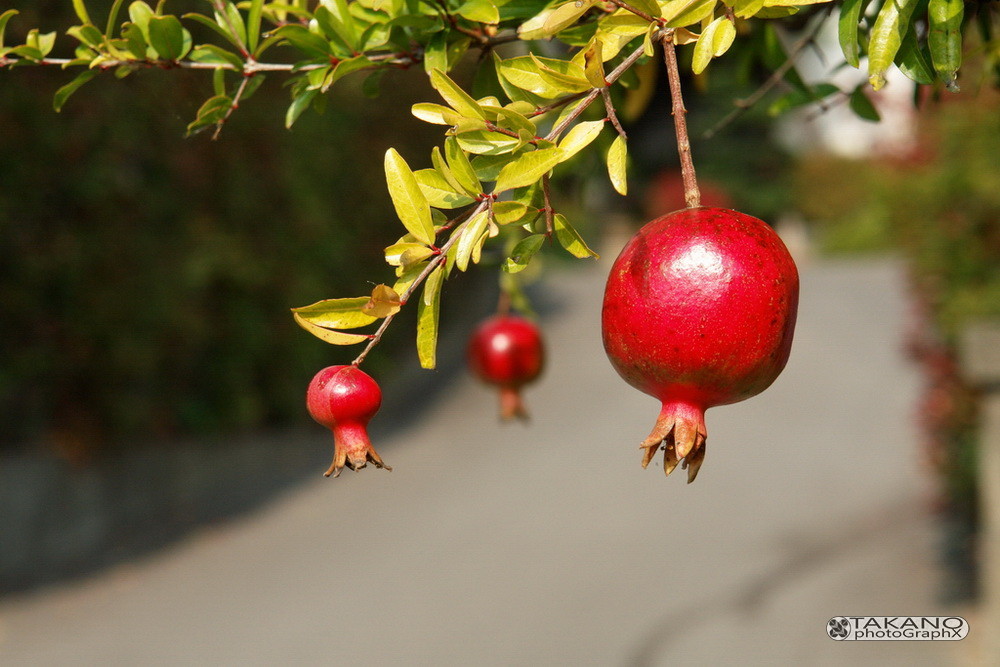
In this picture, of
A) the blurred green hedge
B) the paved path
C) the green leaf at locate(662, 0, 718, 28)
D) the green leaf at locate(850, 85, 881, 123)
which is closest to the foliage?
the green leaf at locate(662, 0, 718, 28)

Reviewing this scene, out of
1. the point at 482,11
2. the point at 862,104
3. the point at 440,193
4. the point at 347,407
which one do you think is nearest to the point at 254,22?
the point at 482,11

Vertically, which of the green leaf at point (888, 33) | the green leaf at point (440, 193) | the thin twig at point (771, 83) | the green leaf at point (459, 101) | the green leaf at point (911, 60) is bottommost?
the green leaf at point (440, 193)

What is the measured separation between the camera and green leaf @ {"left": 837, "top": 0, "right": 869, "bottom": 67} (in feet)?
3.33

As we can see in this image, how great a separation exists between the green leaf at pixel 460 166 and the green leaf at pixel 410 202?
4cm

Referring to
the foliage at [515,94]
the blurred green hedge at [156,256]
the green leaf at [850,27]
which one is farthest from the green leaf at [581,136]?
the blurred green hedge at [156,256]

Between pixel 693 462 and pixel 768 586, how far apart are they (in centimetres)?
479

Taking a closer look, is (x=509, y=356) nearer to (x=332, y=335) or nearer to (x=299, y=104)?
(x=299, y=104)

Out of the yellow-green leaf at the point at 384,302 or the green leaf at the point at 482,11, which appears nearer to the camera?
the yellow-green leaf at the point at 384,302

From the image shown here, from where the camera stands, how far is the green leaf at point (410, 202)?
0.90 m

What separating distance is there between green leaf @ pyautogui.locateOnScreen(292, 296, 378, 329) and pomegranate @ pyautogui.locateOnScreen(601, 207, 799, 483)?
0.23m

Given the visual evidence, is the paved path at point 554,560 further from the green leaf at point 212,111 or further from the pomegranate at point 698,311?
the pomegranate at point 698,311

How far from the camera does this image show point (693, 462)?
0.95 meters

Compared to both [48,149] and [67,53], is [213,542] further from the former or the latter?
[67,53]

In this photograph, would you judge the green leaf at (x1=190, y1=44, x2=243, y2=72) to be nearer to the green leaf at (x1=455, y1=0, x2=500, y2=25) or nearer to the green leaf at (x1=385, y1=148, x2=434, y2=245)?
the green leaf at (x1=455, y1=0, x2=500, y2=25)
